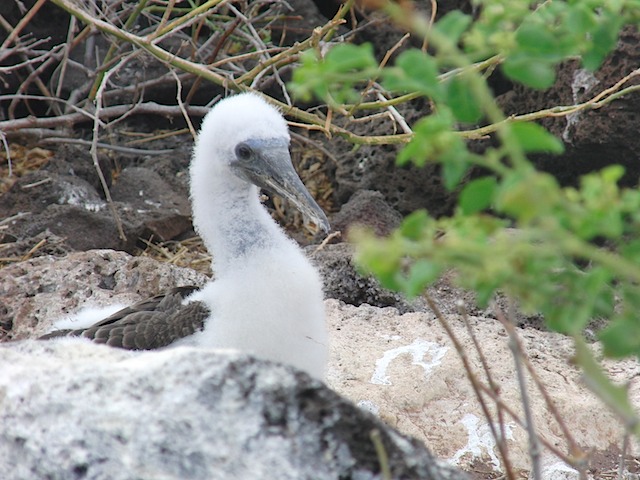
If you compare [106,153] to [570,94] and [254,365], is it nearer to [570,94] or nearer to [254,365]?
[570,94]

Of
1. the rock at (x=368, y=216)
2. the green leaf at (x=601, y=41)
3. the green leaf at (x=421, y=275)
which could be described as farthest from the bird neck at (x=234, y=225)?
the green leaf at (x=421, y=275)

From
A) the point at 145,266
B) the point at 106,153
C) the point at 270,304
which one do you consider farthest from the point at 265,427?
the point at 106,153

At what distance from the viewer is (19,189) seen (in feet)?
16.6

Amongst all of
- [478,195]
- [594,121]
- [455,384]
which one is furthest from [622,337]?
[594,121]

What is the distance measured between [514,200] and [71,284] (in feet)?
9.60

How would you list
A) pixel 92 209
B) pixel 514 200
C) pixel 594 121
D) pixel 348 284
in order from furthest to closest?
A: pixel 92 209
pixel 594 121
pixel 348 284
pixel 514 200

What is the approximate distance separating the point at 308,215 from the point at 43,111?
353 centimetres

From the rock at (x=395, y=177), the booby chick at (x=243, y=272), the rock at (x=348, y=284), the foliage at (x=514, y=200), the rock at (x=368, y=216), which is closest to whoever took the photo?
the foliage at (x=514, y=200)

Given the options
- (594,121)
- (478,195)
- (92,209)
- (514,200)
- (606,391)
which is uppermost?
(514,200)

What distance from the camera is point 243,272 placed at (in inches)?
124

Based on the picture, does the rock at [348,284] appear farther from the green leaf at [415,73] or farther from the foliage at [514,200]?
the green leaf at [415,73]

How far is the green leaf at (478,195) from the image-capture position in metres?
1.39

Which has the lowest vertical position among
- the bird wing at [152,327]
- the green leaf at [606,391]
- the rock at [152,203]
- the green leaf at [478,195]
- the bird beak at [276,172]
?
the rock at [152,203]

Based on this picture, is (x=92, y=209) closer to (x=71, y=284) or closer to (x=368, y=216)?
(x=71, y=284)
